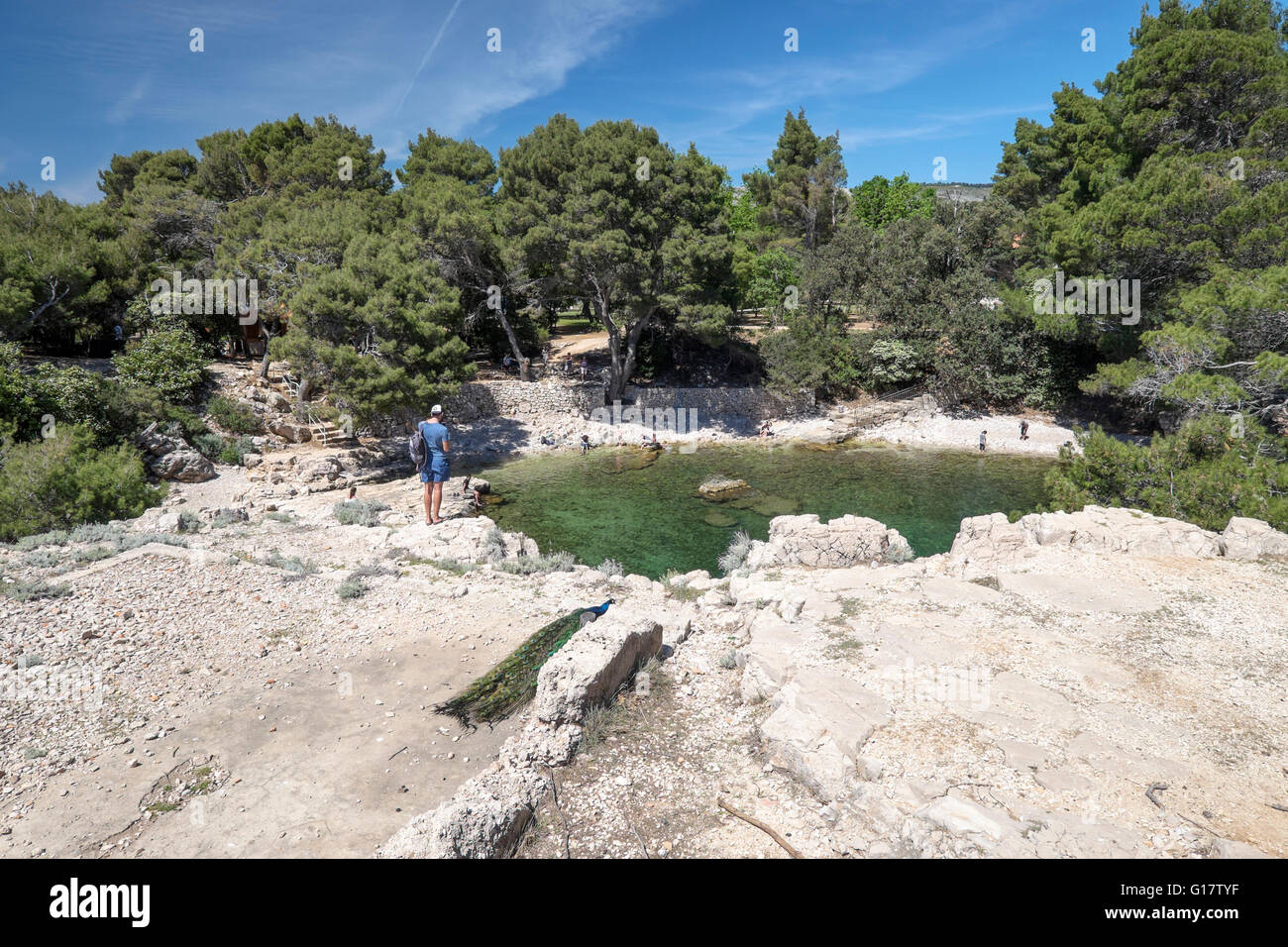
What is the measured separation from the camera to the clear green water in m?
18.7

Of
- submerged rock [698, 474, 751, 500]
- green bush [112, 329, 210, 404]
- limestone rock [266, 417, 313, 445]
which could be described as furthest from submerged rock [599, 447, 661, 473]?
green bush [112, 329, 210, 404]

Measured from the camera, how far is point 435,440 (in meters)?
15.3

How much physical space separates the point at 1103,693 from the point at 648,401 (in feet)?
92.2

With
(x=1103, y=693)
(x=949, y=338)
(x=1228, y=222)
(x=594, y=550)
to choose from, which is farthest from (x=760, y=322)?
(x=1103, y=693)

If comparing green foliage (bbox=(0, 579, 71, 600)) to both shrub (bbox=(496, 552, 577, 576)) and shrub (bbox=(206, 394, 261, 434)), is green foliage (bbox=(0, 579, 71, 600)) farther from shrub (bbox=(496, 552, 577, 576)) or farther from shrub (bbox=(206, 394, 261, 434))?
shrub (bbox=(206, 394, 261, 434))

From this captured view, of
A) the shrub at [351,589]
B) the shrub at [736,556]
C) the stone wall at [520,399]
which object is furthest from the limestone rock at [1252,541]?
the stone wall at [520,399]

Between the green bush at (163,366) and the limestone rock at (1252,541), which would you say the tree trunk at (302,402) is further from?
the limestone rock at (1252,541)

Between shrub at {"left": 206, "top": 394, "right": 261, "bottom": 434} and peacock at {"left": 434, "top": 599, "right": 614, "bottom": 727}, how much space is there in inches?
905

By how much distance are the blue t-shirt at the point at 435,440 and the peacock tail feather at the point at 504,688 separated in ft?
25.9

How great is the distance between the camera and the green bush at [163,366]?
76.7 ft

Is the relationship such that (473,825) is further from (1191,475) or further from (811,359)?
(811,359)

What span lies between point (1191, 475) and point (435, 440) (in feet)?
60.6

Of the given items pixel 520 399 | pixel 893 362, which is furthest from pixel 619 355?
pixel 893 362

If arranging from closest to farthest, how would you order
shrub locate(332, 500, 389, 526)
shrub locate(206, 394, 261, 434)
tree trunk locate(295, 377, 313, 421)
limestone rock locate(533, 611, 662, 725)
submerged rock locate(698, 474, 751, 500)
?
limestone rock locate(533, 611, 662, 725) < shrub locate(332, 500, 389, 526) < submerged rock locate(698, 474, 751, 500) < shrub locate(206, 394, 261, 434) < tree trunk locate(295, 377, 313, 421)
